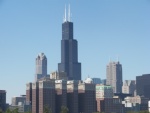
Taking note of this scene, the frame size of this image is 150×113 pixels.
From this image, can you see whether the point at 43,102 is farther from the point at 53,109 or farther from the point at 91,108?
the point at 91,108

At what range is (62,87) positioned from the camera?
198 m

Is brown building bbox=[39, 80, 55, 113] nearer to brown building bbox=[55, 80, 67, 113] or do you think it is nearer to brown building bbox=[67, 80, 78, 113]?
brown building bbox=[55, 80, 67, 113]

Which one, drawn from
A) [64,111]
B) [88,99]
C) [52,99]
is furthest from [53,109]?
[64,111]

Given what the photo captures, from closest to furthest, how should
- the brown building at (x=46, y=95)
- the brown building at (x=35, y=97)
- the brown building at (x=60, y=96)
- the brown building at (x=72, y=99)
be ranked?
the brown building at (x=46, y=95)
the brown building at (x=35, y=97)
the brown building at (x=60, y=96)
the brown building at (x=72, y=99)

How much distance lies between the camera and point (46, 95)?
621 feet

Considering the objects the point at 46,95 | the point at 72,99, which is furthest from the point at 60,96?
the point at 46,95

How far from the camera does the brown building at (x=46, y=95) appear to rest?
616 ft

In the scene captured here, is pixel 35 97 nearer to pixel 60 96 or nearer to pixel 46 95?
pixel 46 95

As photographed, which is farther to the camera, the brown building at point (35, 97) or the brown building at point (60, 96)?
the brown building at point (60, 96)

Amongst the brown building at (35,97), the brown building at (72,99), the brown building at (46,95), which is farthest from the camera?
the brown building at (72,99)

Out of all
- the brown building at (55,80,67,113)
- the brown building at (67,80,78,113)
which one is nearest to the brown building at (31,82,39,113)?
the brown building at (55,80,67,113)

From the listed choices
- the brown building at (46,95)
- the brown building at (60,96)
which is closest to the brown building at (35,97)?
the brown building at (46,95)

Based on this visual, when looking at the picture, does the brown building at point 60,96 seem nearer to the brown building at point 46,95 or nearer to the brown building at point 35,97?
the brown building at point 46,95

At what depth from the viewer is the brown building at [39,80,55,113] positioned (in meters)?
188
